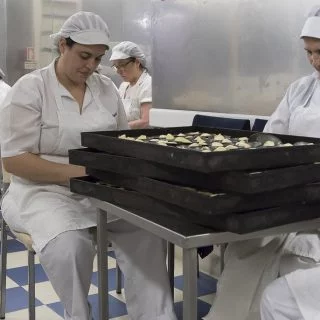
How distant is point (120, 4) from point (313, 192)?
9.74 ft

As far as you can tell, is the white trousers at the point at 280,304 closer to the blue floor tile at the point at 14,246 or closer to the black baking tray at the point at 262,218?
the black baking tray at the point at 262,218

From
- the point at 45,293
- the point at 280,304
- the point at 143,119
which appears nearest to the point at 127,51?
the point at 143,119

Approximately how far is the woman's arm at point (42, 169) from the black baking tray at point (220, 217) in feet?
1.24

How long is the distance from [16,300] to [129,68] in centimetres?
172

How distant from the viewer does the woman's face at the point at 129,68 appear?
3322mm

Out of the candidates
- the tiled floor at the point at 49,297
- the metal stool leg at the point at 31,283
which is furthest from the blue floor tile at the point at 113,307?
the metal stool leg at the point at 31,283

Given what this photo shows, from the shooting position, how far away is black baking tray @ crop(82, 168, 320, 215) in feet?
3.22

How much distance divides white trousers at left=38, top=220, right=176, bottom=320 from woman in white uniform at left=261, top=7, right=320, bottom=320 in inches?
16.6

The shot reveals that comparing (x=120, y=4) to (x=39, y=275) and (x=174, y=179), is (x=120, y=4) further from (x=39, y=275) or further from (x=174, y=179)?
(x=174, y=179)

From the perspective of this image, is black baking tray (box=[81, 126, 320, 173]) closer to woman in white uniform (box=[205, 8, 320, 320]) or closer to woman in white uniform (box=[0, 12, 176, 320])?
woman in white uniform (box=[205, 8, 320, 320])

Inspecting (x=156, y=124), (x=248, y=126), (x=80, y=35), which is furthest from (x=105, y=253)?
(x=156, y=124)

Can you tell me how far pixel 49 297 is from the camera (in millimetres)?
2232

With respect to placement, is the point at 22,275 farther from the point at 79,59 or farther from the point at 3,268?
the point at 79,59

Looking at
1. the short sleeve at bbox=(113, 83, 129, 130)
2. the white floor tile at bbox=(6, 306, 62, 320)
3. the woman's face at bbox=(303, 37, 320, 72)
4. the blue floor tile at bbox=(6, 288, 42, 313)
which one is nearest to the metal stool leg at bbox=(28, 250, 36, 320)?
the white floor tile at bbox=(6, 306, 62, 320)
